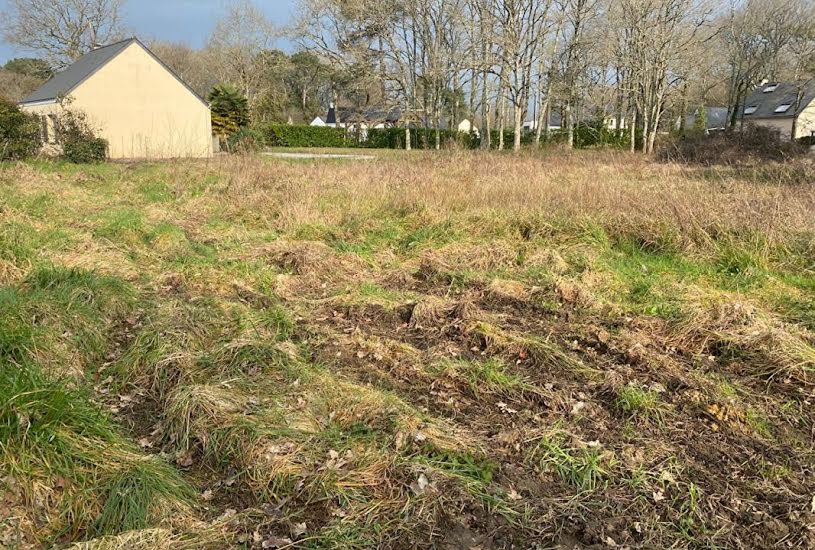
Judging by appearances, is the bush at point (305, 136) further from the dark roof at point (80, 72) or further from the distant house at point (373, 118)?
the dark roof at point (80, 72)

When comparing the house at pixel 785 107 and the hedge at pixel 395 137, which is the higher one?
the house at pixel 785 107

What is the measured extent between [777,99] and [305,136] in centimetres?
3954

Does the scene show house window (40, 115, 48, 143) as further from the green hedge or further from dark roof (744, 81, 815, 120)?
dark roof (744, 81, 815, 120)

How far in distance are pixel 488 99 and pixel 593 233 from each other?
28.7 meters

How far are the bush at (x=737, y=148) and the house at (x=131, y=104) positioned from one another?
20.4 m

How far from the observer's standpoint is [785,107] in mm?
→ 44281

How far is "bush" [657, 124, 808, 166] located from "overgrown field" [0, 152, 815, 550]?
1469 centimetres

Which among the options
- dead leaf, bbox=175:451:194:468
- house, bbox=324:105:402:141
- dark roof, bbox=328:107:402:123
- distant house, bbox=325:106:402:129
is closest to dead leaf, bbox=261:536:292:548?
dead leaf, bbox=175:451:194:468

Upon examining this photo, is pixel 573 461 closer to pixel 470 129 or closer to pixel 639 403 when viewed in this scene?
pixel 639 403

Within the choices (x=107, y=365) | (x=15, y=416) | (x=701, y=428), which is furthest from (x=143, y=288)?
(x=701, y=428)

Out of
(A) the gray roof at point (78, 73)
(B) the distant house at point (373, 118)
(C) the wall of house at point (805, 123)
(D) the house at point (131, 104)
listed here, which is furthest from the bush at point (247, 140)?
(C) the wall of house at point (805, 123)

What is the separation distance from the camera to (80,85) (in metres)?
23.6

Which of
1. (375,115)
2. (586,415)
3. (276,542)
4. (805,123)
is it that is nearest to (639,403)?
(586,415)

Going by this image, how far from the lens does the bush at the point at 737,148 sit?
20.9 metres
